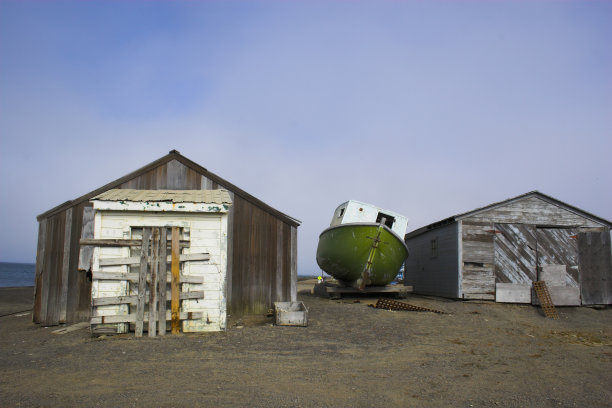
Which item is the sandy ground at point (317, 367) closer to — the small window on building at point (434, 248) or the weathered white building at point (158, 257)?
the weathered white building at point (158, 257)

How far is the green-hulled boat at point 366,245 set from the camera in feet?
52.7

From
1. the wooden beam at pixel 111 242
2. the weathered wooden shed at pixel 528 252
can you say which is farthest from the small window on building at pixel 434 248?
the wooden beam at pixel 111 242

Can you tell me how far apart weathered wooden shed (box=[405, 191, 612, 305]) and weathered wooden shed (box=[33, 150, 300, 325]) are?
722cm

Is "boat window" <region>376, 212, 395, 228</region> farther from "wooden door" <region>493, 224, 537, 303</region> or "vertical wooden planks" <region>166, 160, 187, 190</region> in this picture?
"vertical wooden planks" <region>166, 160, 187, 190</region>

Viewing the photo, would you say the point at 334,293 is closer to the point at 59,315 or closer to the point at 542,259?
the point at 542,259

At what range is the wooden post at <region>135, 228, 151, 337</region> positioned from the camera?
9.66 meters

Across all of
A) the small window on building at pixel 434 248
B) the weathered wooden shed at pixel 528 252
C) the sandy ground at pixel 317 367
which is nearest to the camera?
the sandy ground at pixel 317 367

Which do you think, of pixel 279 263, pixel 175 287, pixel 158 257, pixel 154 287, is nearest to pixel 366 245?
pixel 279 263

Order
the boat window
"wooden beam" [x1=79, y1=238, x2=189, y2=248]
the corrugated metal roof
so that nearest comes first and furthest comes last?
"wooden beam" [x1=79, y1=238, x2=189, y2=248] < the corrugated metal roof < the boat window

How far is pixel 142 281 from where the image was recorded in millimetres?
9789

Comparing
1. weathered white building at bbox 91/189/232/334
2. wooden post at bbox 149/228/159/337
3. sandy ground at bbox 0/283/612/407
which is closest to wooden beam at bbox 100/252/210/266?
weathered white building at bbox 91/189/232/334

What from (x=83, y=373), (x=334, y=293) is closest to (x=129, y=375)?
(x=83, y=373)

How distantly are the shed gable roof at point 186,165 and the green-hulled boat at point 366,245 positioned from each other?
3.47 meters

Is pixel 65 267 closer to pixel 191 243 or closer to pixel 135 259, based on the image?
pixel 135 259
